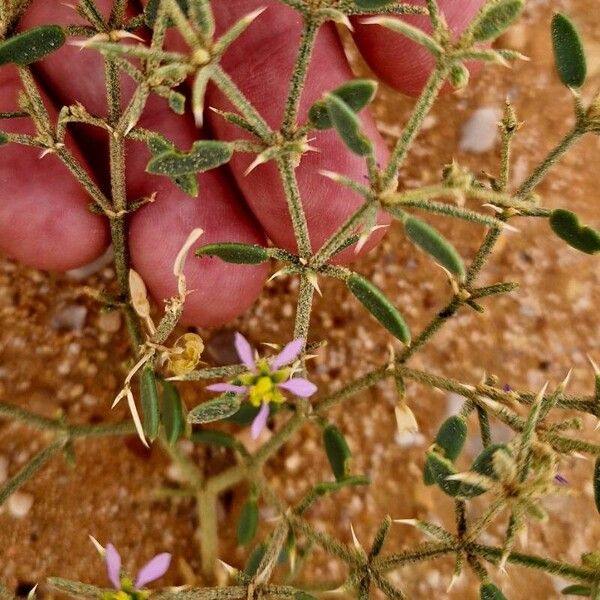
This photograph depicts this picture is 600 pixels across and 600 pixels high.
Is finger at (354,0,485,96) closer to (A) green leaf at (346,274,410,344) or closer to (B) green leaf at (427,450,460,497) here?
(A) green leaf at (346,274,410,344)

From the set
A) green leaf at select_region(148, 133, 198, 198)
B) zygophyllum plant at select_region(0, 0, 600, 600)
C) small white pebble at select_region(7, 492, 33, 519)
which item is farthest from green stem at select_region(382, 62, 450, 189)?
small white pebble at select_region(7, 492, 33, 519)

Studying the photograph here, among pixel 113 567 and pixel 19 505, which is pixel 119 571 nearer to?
pixel 113 567

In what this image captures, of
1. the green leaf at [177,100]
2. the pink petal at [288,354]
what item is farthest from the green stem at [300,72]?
the pink petal at [288,354]

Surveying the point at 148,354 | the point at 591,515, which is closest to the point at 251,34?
the point at 148,354

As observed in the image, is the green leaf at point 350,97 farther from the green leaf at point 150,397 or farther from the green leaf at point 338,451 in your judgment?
the green leaf at point 338,451

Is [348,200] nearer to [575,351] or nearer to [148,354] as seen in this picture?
[148,354]

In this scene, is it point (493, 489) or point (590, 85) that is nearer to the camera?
point (493, 489)

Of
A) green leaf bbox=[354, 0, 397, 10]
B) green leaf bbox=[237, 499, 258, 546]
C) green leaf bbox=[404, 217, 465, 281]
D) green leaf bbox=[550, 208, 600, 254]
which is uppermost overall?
green leaf bbox=[354, 0, 397, 10]

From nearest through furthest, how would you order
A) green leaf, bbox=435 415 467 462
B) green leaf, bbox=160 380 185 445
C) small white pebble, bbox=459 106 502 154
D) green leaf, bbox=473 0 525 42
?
green leaf, bbox=473 0 525 42 → green leaf, bbox=435 415 467 462 → green leaf, bbox=160 380 185 445 → small white pebble, bbox=459 106 502 154
